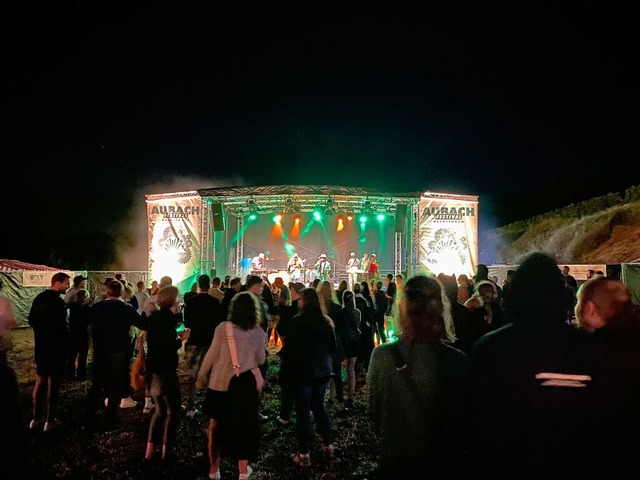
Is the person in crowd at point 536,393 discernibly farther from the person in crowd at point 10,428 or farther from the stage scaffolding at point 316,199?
the stage scaffolding at point 316,199

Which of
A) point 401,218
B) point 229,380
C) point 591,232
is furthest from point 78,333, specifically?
point 591,232

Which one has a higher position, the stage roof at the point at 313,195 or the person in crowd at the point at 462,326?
the stage roof at the point at 313,195

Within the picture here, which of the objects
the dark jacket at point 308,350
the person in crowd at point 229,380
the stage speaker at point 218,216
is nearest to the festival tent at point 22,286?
the stage speaker at point 218,216

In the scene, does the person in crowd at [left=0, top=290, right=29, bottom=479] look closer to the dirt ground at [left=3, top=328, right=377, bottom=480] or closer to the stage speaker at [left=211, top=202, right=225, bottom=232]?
the dirt ground at [left=3, top=328, right=377, bottom=480]

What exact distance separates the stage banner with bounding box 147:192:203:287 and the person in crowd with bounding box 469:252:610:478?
14.2 meters

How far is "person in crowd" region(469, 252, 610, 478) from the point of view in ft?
5.54

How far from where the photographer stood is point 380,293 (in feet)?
28.7

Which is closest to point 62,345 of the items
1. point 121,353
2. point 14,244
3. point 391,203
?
point 121,353

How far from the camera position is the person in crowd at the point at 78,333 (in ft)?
24.9

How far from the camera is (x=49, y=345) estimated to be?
17.1ft

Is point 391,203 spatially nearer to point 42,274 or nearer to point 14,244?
point 42,274

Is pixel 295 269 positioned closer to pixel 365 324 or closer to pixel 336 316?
pixel 365 324

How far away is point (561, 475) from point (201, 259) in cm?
1432

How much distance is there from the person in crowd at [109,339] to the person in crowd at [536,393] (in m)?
4.18
